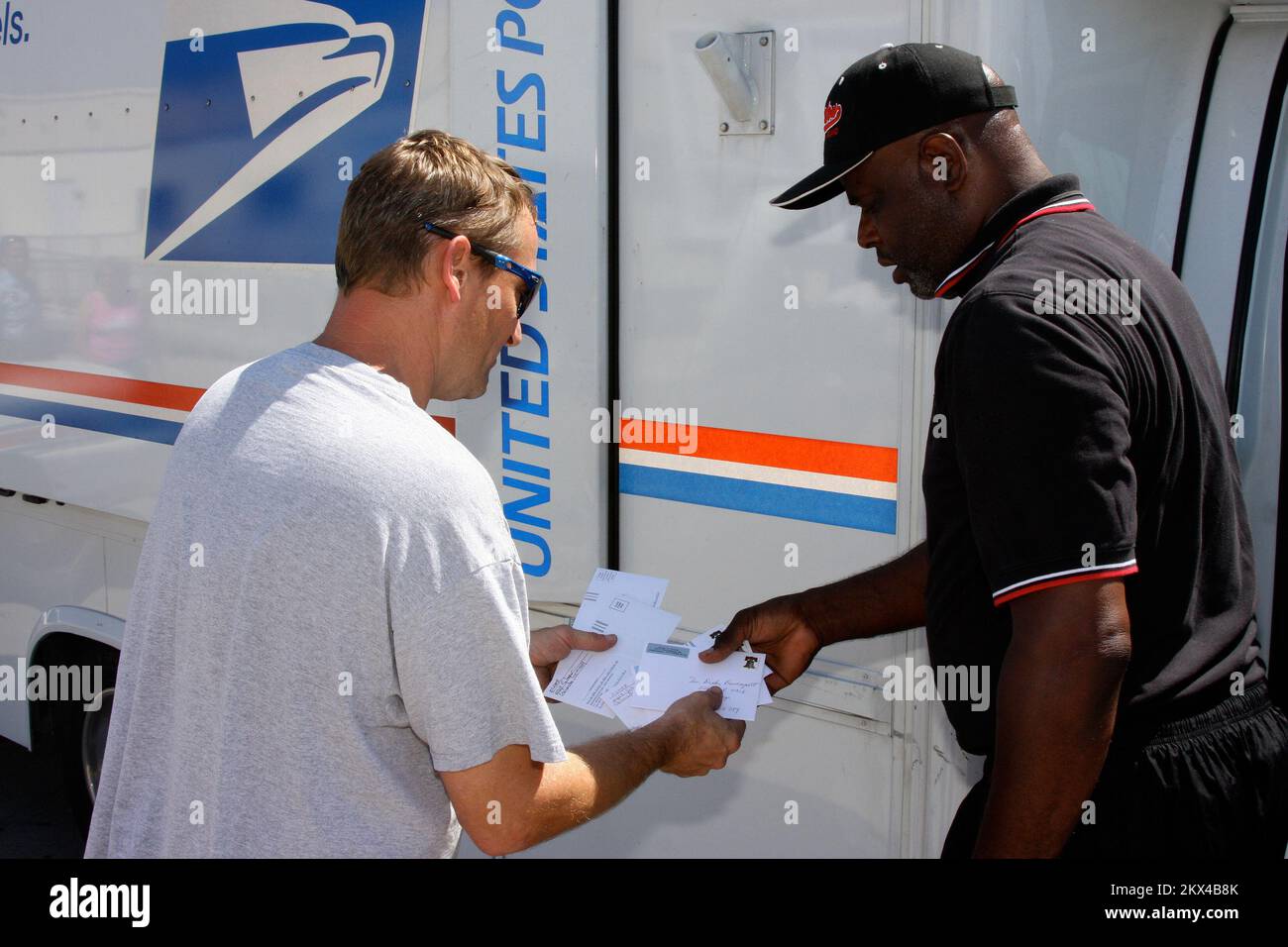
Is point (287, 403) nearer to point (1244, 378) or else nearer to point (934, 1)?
point (934, 1)

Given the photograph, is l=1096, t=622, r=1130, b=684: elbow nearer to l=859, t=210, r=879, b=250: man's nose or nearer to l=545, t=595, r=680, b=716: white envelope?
l=859, t=210, r=879, b=250: man's nose

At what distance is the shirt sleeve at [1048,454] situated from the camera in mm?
Result: 1411

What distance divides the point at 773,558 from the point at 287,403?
3.73 ft

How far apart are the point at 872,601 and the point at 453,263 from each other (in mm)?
1002

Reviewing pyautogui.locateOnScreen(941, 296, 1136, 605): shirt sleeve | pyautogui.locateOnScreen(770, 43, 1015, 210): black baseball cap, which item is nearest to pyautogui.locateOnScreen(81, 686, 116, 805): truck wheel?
pyautogui.locateOnScreen(770, 43, 1015, 210): black baseball cap

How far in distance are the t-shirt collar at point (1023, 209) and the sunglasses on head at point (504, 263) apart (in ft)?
2.16

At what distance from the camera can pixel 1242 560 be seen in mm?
1704

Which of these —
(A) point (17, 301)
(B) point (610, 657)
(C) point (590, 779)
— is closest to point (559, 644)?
(B) point (610, 657)

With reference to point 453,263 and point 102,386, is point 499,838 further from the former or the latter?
point 102,386

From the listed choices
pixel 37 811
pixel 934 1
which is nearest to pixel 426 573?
pixel 934 1

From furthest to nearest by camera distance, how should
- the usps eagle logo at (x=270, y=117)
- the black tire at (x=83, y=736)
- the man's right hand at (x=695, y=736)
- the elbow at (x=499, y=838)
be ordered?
→ the black tire at (x=83, y=736)
the usps eagle logo at (x=270, y=117)
the man's right hand at (x=695, y=736)
the elbow at (x=499, y=838)

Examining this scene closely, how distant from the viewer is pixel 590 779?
1666mm

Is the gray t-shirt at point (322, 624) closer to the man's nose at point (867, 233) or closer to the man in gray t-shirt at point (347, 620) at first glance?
the man in gray t-shirt at point (347, 620)

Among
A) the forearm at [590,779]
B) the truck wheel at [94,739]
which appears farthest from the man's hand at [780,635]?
the truck wheel at [94,739]
